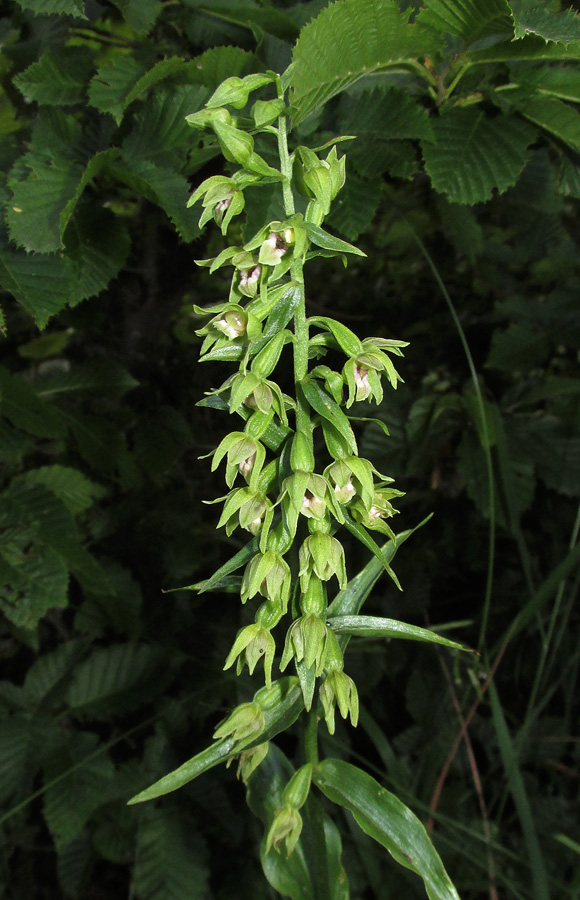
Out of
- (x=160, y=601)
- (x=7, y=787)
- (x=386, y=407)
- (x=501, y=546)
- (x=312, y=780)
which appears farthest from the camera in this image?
(x=501, y=546)

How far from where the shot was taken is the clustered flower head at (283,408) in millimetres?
816

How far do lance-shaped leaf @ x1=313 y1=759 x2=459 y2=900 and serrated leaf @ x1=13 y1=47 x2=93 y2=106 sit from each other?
1.10m

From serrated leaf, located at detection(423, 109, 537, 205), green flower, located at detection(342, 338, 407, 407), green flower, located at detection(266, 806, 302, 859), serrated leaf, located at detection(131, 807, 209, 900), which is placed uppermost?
serrated leaf, located at detection(423, 109, 537, 205)

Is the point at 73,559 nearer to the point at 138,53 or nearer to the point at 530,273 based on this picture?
the point at 138,53

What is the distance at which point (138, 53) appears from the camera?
1213 mm

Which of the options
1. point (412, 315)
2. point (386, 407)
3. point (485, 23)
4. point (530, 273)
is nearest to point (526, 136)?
point (485, 23)

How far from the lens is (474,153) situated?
1.09 metres

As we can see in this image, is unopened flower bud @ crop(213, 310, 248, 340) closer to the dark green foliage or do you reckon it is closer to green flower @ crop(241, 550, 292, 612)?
the dark green foliage

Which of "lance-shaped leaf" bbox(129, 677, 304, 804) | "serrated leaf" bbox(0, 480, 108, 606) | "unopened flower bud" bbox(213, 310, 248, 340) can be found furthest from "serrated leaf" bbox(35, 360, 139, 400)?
"lance-shaped leaf" bbox(129, 677, 304, 804)

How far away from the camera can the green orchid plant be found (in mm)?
822

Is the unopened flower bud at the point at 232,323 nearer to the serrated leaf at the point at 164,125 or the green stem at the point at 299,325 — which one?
the green stem at the point at 299,325

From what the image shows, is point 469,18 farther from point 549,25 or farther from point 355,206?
point 355,206

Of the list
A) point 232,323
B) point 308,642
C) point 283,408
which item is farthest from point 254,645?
point 232,323

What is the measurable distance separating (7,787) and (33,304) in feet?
3.74
